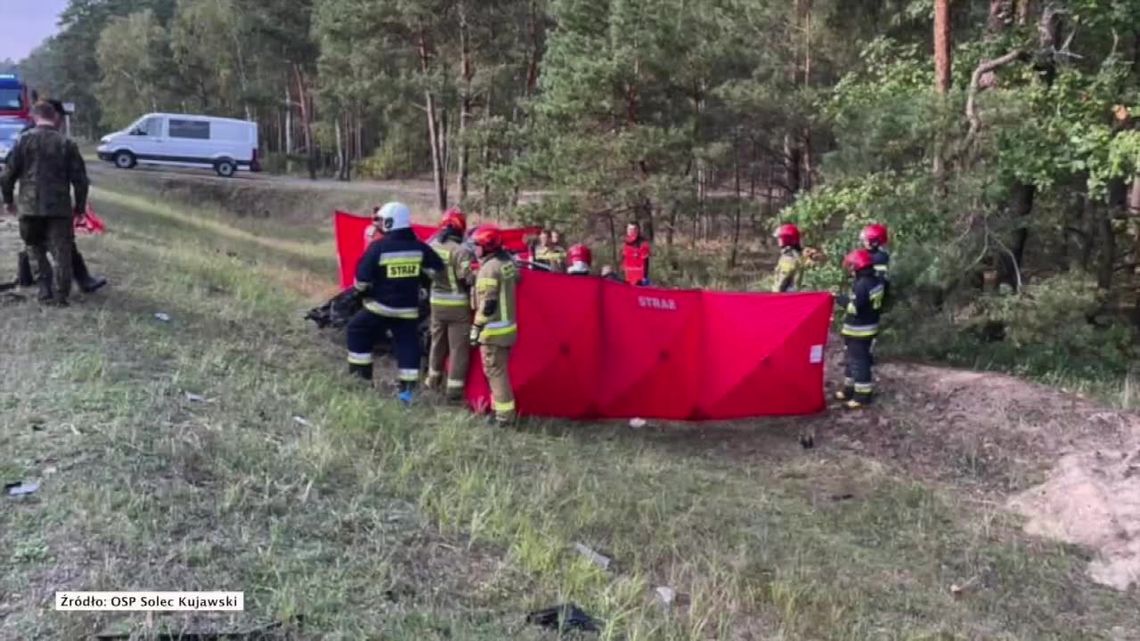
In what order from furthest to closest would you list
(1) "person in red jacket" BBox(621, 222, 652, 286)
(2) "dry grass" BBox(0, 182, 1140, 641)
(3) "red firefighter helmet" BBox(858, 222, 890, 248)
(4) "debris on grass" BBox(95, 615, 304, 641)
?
1. (1) "person in red jacket" BBox(621, 222, 652, 286)
2. (3) "red firefighter helmet" BBox(858, 222, 890, 248)
3. (2) "dry grass" BBox(0, 182, 1140, 641)
4. (4) "debris on grass" BBox(95, 615, 304, 641)

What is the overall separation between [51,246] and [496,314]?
373cm

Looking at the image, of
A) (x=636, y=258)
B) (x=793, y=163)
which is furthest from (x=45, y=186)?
(x=793, y=163)

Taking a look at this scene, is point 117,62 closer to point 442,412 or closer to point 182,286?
point 182,286

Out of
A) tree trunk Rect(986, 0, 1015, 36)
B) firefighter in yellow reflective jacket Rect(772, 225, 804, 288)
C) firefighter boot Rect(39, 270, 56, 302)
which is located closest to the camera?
firefighter boot Rect(39, 270, 56, 302)

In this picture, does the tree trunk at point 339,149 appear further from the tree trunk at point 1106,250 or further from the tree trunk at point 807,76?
the tree trunk at point 1106,250

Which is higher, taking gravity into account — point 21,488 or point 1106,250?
point 1106,250

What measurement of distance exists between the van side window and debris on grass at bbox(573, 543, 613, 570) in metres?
29.8

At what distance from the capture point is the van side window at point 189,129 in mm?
30281

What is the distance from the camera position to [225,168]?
3139 cm

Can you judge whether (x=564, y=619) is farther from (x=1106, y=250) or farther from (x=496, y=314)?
(x=1106, y=250)

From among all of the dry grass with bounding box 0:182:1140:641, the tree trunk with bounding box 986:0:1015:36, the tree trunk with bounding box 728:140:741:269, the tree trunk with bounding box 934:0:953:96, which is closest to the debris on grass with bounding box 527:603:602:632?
the dry grass with bounding box 0:182:1140:641

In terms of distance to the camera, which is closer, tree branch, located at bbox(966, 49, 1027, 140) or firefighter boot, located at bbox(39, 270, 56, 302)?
firefighter boot, located at bbox(39, 270, 56, 302)

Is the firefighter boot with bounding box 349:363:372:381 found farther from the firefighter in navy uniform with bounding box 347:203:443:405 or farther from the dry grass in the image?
the dry grass

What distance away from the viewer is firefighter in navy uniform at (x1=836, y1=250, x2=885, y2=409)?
8.27 m
